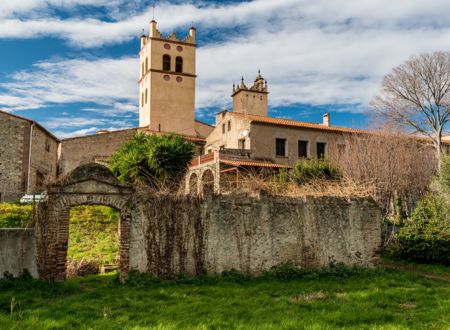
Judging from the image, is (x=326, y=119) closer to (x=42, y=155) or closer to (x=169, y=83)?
(x=169, y=83)

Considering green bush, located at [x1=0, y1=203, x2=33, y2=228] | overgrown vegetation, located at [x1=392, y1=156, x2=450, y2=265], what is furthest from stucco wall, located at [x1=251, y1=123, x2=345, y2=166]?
green bush, located at [x1=0, y1=203, x2=33, y2=228]

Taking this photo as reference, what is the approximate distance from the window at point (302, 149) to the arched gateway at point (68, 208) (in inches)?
868

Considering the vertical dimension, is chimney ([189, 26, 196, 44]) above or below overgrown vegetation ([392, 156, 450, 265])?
above

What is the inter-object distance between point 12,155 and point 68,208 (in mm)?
19896

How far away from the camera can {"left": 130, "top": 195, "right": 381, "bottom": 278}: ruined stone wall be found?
12.0 m

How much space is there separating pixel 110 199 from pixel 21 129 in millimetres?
20631

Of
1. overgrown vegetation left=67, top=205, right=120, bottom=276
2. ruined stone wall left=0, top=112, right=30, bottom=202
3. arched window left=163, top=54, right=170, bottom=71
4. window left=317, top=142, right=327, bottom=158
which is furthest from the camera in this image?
arched window left=163, top=54, right=170, bottom=71

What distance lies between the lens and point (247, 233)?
12.8 m

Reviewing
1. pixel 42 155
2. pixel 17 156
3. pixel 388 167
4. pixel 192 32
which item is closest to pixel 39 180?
pixel 42 155

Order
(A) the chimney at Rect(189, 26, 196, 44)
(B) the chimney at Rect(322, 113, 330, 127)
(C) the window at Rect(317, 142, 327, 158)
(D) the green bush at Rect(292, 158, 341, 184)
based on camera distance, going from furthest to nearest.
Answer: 1. (A) the chimney at Rect(189, 26, 196, 44)
2. (B) the chimney at Rect(322, 113, 330, 127)
3. (C) the window at Rect(317, 142, 327, 158)
4. (D) the green bush at Rect(292, 158, 341, 184)

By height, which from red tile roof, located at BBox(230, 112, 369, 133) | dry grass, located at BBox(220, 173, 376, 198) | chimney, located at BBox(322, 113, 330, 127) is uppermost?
chimney, located at BBox(322, 113, 330, 127)

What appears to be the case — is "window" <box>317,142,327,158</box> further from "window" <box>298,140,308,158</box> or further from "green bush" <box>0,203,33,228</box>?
"green bush" <box>0,203,33,228</box>

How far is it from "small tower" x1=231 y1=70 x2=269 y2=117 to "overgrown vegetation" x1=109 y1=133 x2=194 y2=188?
22931 millimetres

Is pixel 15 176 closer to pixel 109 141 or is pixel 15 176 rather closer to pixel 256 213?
pixel 109 141
